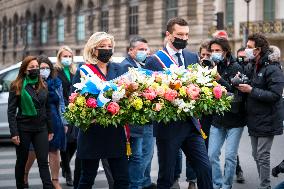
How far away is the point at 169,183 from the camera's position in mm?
6883

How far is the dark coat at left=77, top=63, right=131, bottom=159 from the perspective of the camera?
653cm

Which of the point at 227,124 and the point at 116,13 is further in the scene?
the point at 116,13

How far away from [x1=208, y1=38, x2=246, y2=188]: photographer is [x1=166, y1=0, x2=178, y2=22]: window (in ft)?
121

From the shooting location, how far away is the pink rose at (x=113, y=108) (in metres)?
6.12

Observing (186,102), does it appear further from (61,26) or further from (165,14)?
(61,26)

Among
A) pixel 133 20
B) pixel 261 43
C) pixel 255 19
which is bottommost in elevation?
pixel 261 43

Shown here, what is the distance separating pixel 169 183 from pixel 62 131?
100 inches

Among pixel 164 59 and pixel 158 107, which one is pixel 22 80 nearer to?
pixel 164 59

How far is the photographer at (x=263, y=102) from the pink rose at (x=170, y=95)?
200 centimetres

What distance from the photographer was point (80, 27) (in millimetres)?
58906

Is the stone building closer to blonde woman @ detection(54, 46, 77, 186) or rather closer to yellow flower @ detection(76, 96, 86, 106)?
blonde woman @ detection(54, 46, 77, 186)

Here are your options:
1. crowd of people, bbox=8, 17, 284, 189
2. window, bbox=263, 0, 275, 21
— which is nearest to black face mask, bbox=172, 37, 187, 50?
crowd of people, bbox=8, 17, 284, 189

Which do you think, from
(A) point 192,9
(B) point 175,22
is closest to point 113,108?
(B) point 175,22

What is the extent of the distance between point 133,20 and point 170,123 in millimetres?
44342
